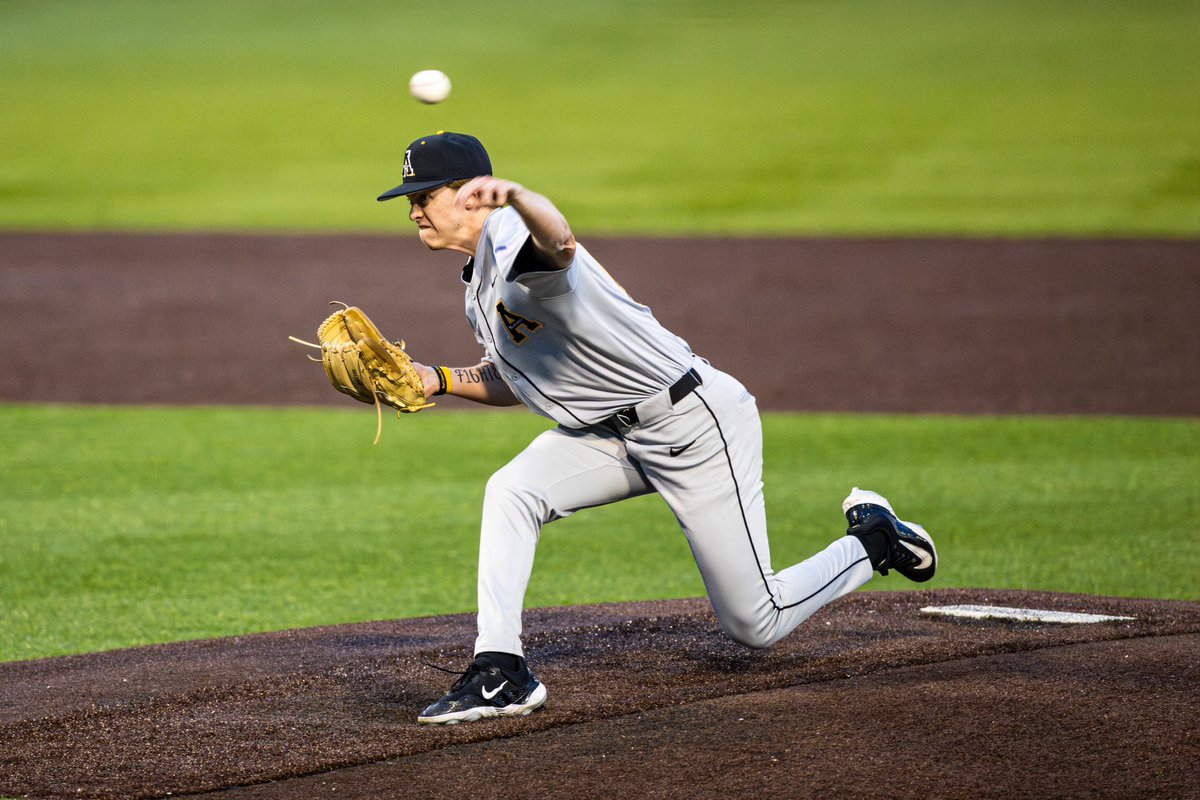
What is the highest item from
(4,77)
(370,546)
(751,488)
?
(4,77)

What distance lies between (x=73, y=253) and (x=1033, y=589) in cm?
1252

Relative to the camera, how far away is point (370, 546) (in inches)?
261

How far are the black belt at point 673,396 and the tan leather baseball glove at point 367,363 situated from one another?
0.50 meters

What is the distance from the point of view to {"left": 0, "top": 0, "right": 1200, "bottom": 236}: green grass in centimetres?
1973

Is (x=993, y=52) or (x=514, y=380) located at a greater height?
(x=993, y=52)

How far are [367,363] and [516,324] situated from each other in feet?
1.66

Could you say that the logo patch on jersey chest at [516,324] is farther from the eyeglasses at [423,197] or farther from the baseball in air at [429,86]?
the baseball in air at [429,86]

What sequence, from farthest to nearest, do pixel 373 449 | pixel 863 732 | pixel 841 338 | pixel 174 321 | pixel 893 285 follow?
pixel 893 285, pixel 174 321, pixel 841 338, pixel 373 449, pixel 863 732

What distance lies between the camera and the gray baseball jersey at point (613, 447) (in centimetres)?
395

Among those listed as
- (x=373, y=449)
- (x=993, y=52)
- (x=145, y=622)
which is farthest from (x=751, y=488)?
(x=993, y=52)

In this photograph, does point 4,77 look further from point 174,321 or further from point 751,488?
point 751,488

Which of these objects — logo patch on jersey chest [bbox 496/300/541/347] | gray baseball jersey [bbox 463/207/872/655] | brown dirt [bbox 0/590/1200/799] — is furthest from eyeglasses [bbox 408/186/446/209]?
brown dirt [bbox 0/590/1200/799]

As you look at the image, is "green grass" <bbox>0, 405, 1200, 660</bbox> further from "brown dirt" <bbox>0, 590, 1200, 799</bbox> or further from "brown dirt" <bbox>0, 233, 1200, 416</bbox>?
"brown dirt" <bbox>0, 590, 1200, 799</bbox>

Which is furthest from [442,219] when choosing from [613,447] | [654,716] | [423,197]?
[654,716]
